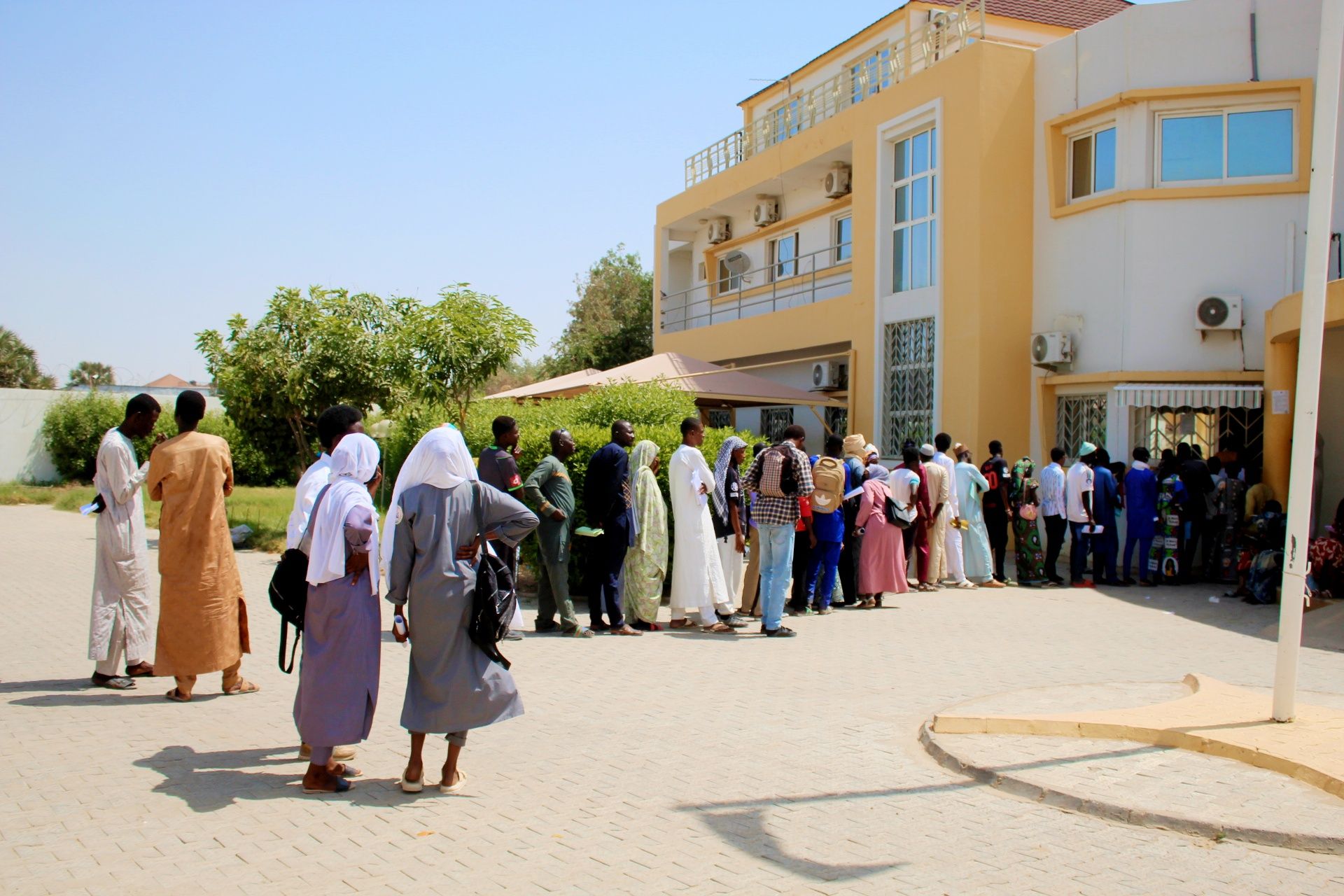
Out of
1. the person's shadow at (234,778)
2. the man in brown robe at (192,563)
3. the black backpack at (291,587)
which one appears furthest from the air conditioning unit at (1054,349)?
the person's shadow at (234,778)

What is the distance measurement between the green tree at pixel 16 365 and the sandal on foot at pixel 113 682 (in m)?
50.4

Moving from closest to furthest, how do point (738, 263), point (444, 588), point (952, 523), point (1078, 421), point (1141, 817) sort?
1. point (1141, 817)
2. point (444, 588)
3. point (952, 523)
4. point (1078, 421)
5. point (738, 263)

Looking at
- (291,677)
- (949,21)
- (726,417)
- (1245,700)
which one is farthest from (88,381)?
(1245,700)

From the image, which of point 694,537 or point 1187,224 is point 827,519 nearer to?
point 694,537

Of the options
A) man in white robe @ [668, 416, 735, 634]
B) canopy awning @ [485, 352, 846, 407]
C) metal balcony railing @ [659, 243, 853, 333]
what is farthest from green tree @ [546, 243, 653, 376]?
man in white robe @ [668, 416, 735, 634]

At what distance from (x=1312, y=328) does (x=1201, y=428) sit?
33.5 ft

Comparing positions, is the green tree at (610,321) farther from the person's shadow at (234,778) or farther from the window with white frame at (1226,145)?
the person's shadow at (234,778)

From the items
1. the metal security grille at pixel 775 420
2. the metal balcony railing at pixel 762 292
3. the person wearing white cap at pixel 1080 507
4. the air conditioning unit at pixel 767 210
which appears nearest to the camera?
the person wearing white cap at pixel 1080 507

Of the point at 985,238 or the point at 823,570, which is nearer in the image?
the point at 823,570

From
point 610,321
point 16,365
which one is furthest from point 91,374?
point 610,321

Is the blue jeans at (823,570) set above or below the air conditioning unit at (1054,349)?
below

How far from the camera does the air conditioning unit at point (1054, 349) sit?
51.9 ft

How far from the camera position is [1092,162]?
16094 millimetres

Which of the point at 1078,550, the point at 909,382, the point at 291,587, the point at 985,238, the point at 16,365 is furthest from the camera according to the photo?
the point at 16,365
